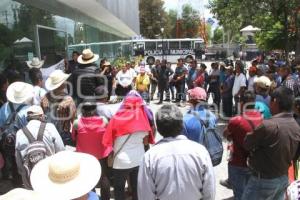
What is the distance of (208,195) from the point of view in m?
3.51

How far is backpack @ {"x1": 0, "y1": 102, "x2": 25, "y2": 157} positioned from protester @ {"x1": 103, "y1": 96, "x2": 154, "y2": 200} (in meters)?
1.22

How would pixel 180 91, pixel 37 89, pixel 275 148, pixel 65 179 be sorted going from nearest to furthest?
pixel 65 179
pixel 275 148
pixel 37 89
pixel 180 91

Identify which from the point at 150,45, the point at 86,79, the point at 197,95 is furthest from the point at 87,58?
the point at 150,45

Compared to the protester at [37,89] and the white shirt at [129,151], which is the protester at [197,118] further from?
the protester at [37,89]

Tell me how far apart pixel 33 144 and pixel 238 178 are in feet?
7.99

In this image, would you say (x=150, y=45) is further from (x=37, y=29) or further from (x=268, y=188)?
(x=268, y=188)

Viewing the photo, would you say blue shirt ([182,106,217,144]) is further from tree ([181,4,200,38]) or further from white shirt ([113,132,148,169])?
tree ([181,4,200,38])

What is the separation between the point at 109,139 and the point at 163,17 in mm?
70470

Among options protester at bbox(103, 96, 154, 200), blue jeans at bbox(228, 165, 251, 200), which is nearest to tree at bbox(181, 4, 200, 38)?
blue jeans at bbox(228, 165, 251, 200)

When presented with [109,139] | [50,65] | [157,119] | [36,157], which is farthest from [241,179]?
[50,65]

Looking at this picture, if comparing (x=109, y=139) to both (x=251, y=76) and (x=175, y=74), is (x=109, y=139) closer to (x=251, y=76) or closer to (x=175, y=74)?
(x=251, y=76)

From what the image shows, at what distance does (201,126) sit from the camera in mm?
4797

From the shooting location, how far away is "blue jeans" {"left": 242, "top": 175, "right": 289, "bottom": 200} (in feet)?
14.1

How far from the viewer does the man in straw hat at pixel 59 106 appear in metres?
5.43
